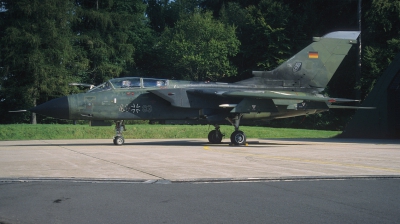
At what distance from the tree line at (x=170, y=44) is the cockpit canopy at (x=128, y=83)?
47.3ft

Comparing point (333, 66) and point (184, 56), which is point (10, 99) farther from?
point (333, 66)

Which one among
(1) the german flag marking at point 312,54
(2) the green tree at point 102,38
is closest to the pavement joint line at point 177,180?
(1) the german flag marking at point 312,54

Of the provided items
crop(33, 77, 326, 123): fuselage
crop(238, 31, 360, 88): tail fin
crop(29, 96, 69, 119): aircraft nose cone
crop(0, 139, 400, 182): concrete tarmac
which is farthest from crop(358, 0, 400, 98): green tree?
crop(29, 96, 69, 119): aircraft nose cone

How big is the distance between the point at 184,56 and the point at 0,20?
1455cm

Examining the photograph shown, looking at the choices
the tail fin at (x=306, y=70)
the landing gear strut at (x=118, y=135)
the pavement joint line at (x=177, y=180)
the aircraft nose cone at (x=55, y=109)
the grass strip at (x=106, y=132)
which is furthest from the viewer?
the grass strip at (x=106, y=132)

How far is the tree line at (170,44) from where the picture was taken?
31797mm

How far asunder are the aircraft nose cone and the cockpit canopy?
1397 millimetres

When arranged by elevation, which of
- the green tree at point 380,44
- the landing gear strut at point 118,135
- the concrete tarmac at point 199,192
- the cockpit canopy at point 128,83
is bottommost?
the concrete tarmac at point 199,192

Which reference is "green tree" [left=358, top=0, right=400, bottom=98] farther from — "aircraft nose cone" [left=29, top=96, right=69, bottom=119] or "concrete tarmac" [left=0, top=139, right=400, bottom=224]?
"concrete tarmac" [left=0, top=139, right=400, bottom=224]

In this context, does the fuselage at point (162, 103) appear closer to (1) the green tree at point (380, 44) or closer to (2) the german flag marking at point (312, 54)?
(2) the german flag marking at point (312, 54)

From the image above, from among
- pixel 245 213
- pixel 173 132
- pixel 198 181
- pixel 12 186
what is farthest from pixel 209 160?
pixel 173 132

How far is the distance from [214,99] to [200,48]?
23.2 m

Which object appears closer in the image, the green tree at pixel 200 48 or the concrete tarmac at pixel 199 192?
the concrete tarmac at pixel 199 192

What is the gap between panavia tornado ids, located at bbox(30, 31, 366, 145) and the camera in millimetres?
17422
